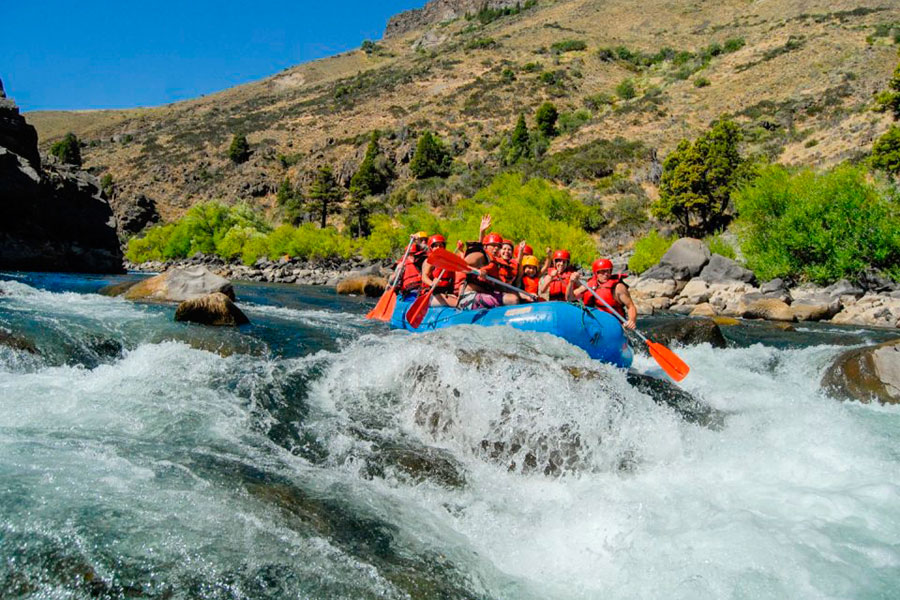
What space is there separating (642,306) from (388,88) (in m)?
76.5

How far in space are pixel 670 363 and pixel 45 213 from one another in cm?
3279

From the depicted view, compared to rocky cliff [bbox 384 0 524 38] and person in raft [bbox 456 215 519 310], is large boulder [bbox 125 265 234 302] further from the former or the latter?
rocky cliff [bbox 384 0 524 38]

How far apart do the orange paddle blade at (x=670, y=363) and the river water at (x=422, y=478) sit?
61 cm

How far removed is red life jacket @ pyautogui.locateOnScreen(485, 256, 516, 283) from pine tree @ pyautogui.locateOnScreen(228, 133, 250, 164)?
73.4 m

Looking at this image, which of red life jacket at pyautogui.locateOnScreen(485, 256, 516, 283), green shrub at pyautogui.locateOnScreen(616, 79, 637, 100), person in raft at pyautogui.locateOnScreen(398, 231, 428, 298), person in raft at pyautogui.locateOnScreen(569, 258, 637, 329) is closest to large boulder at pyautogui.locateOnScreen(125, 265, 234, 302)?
person in raft at pyautogui.locateOnScreen(398, 231, 428, 298)

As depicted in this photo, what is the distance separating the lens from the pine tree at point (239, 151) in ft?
246

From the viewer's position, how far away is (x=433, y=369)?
21.7 ft

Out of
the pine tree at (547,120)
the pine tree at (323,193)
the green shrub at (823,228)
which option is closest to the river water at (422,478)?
the green shrub at (823,228)

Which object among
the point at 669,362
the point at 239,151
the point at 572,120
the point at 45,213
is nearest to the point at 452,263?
the point at 669,362

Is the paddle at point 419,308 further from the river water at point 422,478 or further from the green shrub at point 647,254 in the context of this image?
the green shrub at point 647,254

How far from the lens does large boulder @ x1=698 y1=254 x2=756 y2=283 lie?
2414 cm

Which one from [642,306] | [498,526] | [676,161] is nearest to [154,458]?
[498,526]

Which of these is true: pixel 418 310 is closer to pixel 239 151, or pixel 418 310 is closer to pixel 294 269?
pixel 294 269

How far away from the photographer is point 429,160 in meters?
63.3
